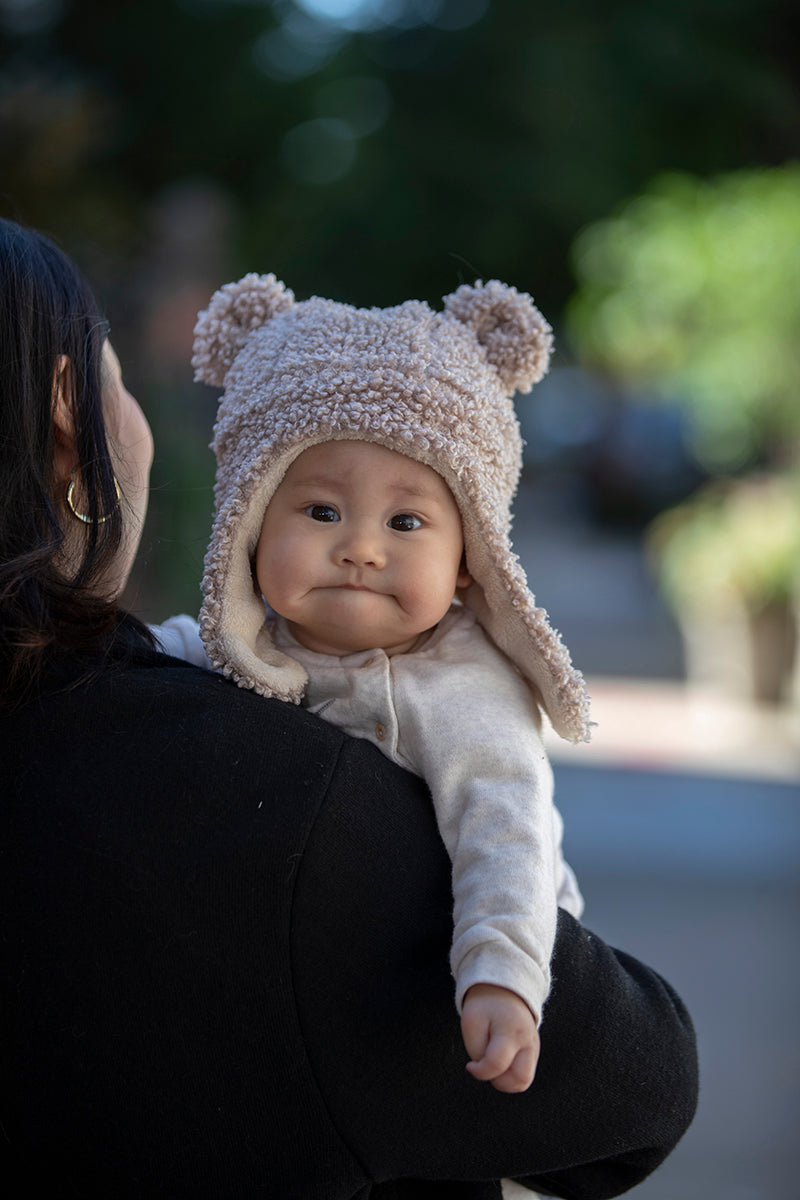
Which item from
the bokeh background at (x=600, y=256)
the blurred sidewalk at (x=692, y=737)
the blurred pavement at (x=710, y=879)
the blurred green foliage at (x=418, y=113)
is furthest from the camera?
the blurred green foliage at (x=418, y=113)

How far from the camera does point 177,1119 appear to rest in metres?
1.12

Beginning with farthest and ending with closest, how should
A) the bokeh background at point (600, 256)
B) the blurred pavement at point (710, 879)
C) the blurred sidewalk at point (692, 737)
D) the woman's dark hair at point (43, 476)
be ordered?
the blurred sidewalk at point (692, 737)
the bokeh background at point (600, 256)
the blurred pavement at point (710, 879)
the woman's dark hair at point (43, 476)

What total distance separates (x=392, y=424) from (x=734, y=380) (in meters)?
6.36

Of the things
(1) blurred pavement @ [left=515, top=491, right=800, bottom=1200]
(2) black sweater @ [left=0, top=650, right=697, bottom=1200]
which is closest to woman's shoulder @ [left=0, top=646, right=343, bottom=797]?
(2) black sweater @ [left=0, top=650, right=697, bottom=1200]

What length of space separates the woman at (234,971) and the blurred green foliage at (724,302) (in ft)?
21.0

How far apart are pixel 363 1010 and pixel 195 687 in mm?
357

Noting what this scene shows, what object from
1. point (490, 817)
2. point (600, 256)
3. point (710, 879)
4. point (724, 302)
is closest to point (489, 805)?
point (490, 817)

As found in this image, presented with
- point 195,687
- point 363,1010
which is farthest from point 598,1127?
point 195,687

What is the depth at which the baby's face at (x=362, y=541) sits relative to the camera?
1.36m

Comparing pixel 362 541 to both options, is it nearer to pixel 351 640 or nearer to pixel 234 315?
pixel 351 640

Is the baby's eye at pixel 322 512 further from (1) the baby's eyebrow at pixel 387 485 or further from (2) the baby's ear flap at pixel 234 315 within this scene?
(2) the baby's ear flap at pixel 234 315

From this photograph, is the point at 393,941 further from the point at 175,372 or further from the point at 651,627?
the point at 651,627

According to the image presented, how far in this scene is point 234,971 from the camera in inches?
43.4

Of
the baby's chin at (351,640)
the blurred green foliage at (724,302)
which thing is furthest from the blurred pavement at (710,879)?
the baby's chin at (351,640)
